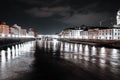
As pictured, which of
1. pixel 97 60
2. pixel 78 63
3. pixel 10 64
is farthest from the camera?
pixel 97 60

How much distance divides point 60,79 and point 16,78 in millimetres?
2191

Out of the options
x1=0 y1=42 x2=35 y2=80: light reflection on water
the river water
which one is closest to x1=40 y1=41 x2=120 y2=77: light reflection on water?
the river water

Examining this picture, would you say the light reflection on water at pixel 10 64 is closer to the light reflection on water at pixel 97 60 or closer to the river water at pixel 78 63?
the river water at pixel 78 63

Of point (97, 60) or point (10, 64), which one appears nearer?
point (10, 64)

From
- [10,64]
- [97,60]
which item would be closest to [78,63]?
[97,60]

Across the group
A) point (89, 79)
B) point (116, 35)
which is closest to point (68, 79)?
A: point (89, 79)

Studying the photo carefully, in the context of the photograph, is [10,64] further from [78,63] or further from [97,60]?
[97,60]

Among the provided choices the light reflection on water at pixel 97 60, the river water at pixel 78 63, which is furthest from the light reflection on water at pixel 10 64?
the light reflection on water at pixel 97 60

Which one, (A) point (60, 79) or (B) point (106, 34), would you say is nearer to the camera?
(A) point (60, 79)

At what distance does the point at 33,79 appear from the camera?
1050 centimetres

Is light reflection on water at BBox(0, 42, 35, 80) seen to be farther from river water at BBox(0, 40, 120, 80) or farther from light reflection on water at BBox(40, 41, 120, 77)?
light reflection on water at BBox(40, 41, 120, 77)

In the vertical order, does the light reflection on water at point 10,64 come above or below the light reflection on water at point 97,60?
above

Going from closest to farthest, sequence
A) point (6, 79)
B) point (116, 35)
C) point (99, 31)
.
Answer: point (6, 79) → point (116, 35) → point (99, 31)

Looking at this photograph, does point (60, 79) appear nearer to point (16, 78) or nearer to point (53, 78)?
point (53, 78)
